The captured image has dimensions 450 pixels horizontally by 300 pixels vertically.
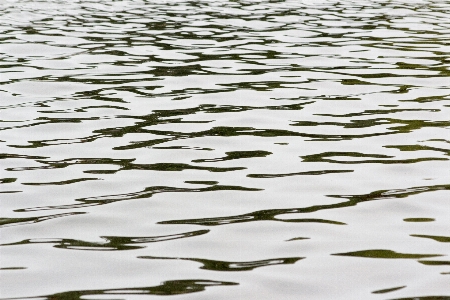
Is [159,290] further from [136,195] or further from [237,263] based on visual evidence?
[136,195]

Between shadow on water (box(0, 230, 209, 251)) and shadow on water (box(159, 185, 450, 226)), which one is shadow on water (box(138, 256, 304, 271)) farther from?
shadow on water (box(159, 185, 450, 226))

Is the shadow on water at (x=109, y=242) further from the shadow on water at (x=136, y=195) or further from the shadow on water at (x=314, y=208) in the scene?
the shadow on water at (x=136, y=195)

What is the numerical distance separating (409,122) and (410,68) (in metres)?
2.70

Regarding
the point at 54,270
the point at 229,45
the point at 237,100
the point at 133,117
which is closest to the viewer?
the point at 54,270

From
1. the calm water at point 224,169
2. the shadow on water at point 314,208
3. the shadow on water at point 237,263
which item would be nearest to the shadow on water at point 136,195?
the calm water at point 224,169

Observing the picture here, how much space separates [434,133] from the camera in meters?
6.38

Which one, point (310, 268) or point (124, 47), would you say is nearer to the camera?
point (310, 268)

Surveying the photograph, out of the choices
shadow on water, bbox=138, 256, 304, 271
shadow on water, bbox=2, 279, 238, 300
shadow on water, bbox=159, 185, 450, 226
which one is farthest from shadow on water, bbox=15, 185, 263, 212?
Answer: shadow on water, bbox=2, 279, 238, 300

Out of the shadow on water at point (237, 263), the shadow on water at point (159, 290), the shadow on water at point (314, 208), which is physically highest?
the shadow on water at point (159, 290)

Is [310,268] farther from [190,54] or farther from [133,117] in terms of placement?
[190,54]

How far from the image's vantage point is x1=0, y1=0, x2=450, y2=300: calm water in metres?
3.80

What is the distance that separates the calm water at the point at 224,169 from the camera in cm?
380

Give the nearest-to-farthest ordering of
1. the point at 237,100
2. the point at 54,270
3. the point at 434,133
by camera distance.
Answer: the point at 54,270 < the point at 434,133 < the point at 237,100

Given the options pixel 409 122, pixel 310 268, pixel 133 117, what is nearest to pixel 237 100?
pixel 133 117
